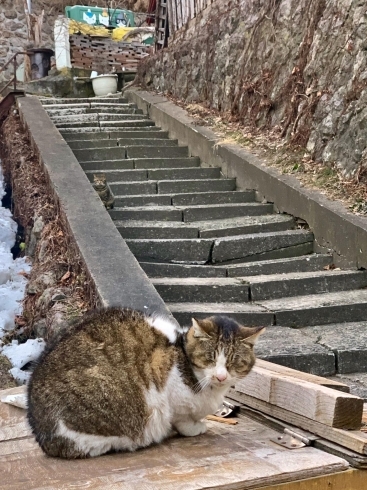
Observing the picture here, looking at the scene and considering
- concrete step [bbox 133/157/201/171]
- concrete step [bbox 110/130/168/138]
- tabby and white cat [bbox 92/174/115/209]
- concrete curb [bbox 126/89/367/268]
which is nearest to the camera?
concrete curb [bbox 126/89/367/268]

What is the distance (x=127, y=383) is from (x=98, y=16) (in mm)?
18205

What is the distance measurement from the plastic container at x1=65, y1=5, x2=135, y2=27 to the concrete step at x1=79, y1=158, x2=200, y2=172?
1039 cm

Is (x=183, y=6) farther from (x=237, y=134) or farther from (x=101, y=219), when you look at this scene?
(x=101, y=219)

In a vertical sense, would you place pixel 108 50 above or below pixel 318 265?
above

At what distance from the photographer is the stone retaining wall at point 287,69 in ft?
24.4

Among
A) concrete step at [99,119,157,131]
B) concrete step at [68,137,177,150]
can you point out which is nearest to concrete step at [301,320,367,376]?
concrete step at [68,137,177,150]

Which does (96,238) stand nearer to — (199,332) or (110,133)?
(199,332)

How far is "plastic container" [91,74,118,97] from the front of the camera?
1516 centimetres

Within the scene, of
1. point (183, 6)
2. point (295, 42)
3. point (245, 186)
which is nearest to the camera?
point (245, 186)

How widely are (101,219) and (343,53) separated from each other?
12.8 ft

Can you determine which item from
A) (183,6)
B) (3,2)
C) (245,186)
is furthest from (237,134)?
(3,2)

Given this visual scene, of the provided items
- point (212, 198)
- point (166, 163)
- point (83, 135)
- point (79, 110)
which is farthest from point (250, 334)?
point (79, 110)

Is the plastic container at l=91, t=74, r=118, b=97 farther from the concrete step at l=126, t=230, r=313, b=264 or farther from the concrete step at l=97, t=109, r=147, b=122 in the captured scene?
the concrete step at l=126, t=230, r=313, b=264

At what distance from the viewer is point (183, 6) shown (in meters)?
14.0
